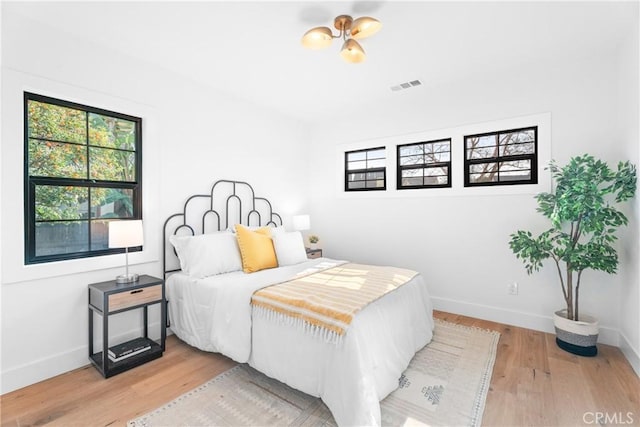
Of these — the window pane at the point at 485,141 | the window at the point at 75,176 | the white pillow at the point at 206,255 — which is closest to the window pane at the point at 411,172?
the window pane at the point at 485,141

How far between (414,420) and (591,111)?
316cm

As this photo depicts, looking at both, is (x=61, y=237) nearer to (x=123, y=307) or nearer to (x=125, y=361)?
(x=123, y=307)

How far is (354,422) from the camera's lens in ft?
5.31

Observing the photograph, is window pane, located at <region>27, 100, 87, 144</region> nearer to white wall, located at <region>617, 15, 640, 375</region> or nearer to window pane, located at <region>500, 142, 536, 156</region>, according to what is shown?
window pane, located at <region>500, 142, 536, 156</region>

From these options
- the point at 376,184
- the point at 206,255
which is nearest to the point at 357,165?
the point at 376,184

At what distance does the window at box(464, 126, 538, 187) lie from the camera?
3.17m

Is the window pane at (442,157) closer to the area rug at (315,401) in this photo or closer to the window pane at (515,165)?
the window pane at (515,165)

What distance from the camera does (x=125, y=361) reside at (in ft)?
7.82

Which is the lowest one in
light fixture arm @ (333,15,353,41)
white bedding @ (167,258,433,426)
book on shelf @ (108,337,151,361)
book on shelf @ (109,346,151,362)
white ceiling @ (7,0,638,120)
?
book on shelf @ (109,346,151,362)

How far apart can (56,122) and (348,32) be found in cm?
244

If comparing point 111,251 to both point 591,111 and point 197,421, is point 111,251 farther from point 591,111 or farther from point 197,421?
point 591,111

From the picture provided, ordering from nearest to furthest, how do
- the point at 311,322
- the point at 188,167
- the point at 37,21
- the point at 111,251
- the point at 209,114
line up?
the point at 311,322, the point at 37,21, the point at 111,251, the point at 188,167, the point at 209,114

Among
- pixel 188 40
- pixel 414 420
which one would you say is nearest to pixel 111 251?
pixel 188 40

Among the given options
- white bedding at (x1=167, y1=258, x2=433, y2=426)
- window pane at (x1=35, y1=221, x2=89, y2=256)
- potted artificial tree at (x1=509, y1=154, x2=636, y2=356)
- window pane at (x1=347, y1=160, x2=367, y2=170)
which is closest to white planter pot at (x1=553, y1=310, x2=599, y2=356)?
potted artificial tree at (x1=509, y1=154, x2=636, y2=356)
